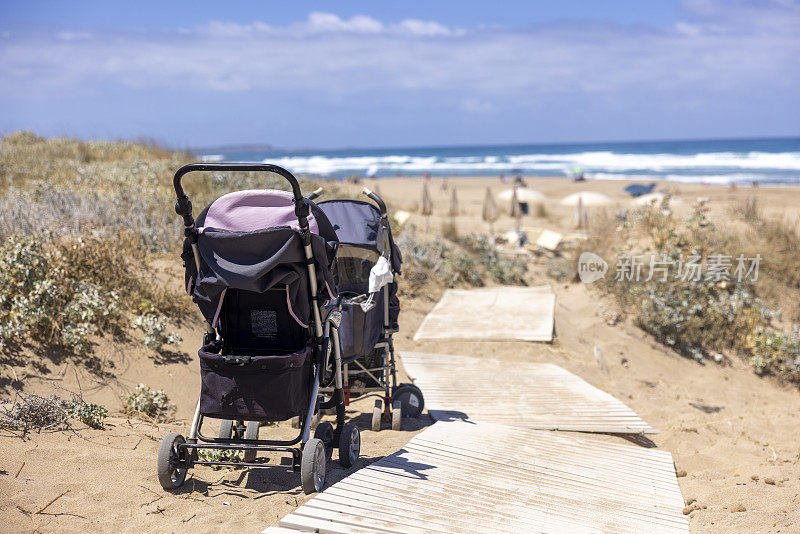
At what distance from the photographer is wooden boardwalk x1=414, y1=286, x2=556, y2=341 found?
9047 mm

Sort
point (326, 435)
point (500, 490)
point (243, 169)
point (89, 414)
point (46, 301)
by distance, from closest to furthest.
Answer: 1. point (243, 169)
2. point (500, 490)
3. point (326, 435)
4. point (89, 414)
5. point (46, 301)

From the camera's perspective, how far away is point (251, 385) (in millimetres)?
3816

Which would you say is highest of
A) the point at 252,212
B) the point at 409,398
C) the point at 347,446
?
the point at 252,212

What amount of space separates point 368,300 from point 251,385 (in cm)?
136

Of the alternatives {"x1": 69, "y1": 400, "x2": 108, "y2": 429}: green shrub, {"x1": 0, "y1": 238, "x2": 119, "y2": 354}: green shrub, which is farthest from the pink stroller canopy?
{"x1": 0, "y1": 238, "x2": 119, "y2": 354}: green shrub

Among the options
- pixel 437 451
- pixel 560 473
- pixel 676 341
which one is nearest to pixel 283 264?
pixel 437 451

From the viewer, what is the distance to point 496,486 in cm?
414

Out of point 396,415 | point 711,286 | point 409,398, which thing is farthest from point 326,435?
point 711,286

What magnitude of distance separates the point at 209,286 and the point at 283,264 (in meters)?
0.43

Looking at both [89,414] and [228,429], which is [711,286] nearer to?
[228,429]

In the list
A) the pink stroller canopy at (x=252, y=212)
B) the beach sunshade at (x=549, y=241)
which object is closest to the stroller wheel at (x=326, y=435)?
the pink stroller canopy at (x=252, y=212)

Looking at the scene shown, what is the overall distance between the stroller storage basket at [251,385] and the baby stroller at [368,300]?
95 centimetres

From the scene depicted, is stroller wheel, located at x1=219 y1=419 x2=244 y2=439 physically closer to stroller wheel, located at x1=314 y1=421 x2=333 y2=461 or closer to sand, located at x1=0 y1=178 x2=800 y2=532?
sand, located at x1=0 y1=178 x2=800 y2=532

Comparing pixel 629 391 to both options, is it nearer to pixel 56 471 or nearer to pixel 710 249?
pixel 710 249
